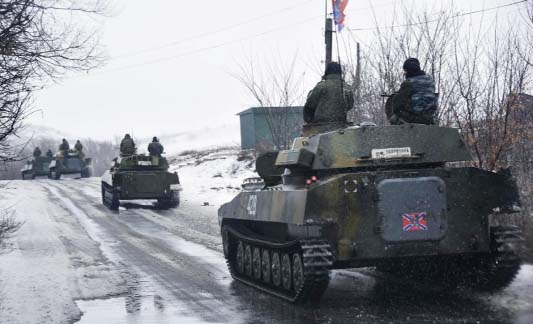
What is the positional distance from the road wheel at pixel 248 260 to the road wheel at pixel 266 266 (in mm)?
478

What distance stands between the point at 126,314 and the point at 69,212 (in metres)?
14.7

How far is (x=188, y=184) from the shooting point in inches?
1252

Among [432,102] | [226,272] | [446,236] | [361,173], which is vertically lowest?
[226,272]

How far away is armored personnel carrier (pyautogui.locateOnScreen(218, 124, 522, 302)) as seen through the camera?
8047 mm

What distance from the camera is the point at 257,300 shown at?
8.98 m

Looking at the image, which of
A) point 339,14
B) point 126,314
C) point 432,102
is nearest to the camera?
point 126,314

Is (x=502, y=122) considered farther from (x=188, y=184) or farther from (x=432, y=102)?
(x=188, y=184)

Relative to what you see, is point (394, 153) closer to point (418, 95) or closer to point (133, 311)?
point (418, 95)

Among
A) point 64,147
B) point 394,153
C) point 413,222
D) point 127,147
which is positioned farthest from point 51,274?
point 64,147

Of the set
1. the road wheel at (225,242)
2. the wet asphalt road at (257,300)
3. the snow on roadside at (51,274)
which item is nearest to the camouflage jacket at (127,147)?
the snow on roadside at (51,274)

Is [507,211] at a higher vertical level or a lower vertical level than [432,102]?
lower

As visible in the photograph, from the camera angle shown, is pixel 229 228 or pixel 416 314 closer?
pixel 416 314

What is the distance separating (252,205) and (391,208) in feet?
8.00

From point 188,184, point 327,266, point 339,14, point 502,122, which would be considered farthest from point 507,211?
point 188,184
